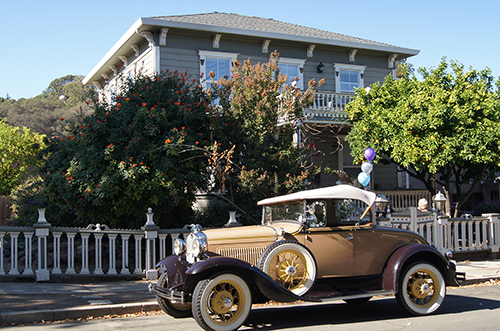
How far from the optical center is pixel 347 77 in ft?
63.6

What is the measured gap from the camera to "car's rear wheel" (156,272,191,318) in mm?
6211

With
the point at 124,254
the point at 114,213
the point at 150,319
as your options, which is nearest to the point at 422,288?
the point at 150,319

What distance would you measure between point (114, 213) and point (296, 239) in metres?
5.80

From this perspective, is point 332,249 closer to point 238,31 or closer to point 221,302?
point 221,302

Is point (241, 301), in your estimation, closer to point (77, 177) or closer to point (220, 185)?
point (220, 185)

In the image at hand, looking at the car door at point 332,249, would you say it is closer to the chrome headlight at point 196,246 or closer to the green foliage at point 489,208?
the chrome headlight at point 196,246

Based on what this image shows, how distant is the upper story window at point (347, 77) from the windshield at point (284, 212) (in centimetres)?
1278

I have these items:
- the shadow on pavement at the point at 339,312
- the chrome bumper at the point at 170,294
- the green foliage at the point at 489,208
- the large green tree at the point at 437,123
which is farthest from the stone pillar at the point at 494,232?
the chrome bumper at the point at 170,294

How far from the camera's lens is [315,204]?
655 centimetres

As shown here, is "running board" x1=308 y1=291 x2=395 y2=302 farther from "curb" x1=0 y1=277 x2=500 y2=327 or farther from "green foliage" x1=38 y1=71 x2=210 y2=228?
"green foliage" x1=38 y1=71 x2=210 y2=228

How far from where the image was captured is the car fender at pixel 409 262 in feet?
21.1

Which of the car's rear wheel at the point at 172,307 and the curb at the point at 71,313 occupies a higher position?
the car's rear wheel at the point at 172,307

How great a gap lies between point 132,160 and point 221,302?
528 centimetres

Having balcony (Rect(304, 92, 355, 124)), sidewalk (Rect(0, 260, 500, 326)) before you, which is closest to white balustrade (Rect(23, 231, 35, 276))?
sidewalk (Rect(0, 260, 500, 326))
